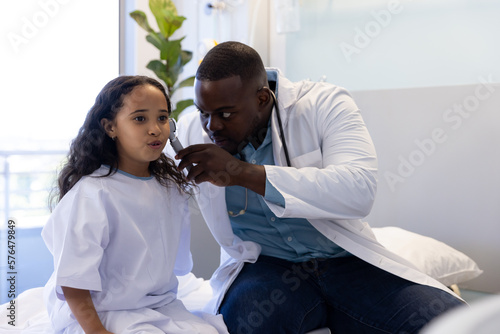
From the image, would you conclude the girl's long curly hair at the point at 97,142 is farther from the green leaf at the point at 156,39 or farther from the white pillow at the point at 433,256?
the green leaf at the point at 156,39

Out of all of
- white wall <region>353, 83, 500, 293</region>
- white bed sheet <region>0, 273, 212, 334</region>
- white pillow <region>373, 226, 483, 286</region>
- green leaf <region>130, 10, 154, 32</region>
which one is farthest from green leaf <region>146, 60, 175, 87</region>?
white pillow <region>373, 226, 483, 286</region>

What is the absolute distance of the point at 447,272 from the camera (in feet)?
6.12

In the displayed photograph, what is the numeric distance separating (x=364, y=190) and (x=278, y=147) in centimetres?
26

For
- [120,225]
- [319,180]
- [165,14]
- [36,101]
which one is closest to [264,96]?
[319,180]

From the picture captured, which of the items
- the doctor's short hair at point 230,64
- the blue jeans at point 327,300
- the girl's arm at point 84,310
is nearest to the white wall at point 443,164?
the blue jeans at point 327,300

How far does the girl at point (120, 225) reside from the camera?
3.35 ft

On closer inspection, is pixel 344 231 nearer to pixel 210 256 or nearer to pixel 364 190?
pixel 364 190

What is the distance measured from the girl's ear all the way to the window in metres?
1.44

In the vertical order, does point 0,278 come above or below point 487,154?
below

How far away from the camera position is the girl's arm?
3.24 feet

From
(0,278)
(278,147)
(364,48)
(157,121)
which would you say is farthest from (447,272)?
(0,278)

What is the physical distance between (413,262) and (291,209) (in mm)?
857

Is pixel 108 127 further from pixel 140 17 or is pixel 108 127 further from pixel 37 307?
pixel 140 17

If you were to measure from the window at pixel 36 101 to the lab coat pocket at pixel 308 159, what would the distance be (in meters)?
1.60
